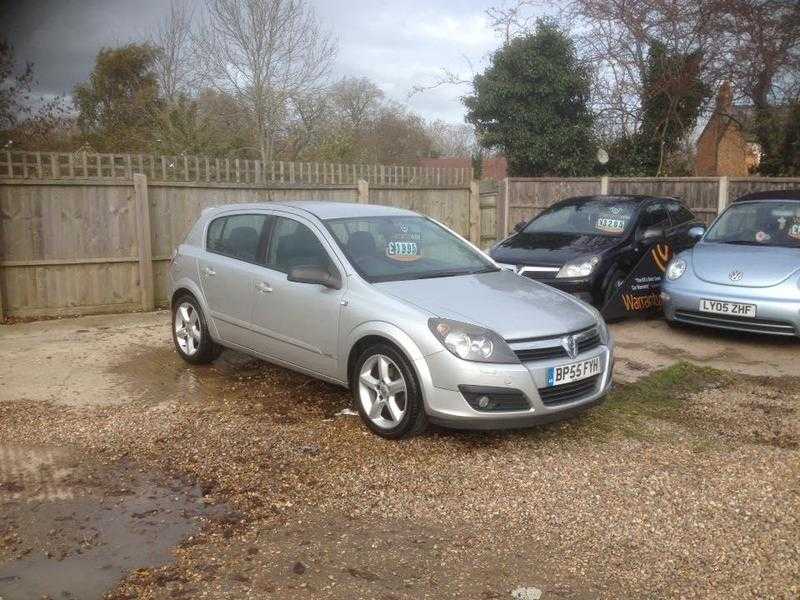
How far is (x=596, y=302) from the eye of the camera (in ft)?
28.0

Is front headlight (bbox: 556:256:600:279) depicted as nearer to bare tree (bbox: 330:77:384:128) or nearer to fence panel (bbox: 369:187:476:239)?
fence panel (bbox: 369:187:476:239)

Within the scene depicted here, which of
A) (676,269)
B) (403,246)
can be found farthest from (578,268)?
(403,246)

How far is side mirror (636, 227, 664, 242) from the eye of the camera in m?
9.03

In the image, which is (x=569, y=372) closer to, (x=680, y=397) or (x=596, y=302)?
(x=680, y=397)

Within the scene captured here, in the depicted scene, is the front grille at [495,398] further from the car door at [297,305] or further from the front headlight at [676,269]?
the front headlight at [676,269]

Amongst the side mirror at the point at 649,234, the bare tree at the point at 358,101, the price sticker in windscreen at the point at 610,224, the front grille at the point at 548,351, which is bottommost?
the front grille at the point at 548,351

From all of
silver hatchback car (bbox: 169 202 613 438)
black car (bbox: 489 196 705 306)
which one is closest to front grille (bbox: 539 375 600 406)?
silver hatchback car (bbox: 169 202 613 438)

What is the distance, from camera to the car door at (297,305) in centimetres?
536

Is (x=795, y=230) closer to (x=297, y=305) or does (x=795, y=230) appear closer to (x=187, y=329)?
(x=297, y=305)

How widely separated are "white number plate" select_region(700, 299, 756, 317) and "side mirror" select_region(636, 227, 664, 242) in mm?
1440

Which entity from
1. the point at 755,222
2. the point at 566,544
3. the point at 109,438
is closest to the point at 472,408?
the point at 566,544

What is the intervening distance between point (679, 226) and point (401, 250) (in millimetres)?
5612

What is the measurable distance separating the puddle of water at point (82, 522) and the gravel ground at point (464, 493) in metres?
0.12

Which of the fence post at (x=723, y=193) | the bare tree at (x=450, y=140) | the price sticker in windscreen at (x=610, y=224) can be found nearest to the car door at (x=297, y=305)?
the price sticker in windscreen at (x=610, y=224)
